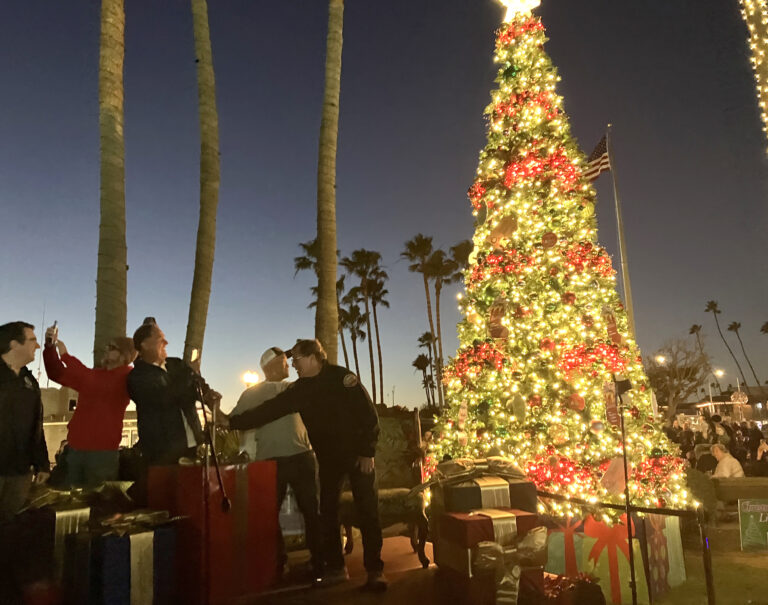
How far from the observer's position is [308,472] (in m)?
4.43

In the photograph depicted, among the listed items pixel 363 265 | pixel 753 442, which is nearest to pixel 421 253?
pixel 363 265

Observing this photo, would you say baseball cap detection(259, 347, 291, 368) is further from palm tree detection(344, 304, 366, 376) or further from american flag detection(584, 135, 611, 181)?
palm tree detection(344, 304, 366, 376)

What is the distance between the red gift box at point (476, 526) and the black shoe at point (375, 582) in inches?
25.8

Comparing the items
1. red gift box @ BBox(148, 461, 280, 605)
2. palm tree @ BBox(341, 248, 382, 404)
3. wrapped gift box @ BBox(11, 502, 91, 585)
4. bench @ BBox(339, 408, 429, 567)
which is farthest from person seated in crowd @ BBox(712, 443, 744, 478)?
palm tree @ BBox(341, 248, 382, 404)

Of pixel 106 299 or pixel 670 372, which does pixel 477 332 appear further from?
pixel 670 372

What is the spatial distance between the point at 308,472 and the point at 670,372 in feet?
154

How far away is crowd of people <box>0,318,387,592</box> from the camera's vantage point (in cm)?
403

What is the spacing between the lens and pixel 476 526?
11.7 feet

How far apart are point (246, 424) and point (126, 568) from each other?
1.33 m

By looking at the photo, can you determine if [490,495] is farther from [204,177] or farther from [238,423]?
[204,177]

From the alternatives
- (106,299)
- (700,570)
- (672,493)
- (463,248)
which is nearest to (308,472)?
(106,299)

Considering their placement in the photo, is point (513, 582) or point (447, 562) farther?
point (447, 562)

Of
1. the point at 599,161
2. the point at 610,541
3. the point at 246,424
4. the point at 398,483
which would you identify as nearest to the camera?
the point at 246,424

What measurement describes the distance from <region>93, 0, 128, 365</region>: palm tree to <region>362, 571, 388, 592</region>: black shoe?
4428 mm
